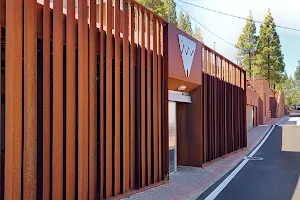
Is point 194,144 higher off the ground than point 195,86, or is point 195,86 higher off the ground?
point 195,86

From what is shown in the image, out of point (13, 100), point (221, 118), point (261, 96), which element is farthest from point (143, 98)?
point (261, 96)

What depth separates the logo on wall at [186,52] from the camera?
377 inches

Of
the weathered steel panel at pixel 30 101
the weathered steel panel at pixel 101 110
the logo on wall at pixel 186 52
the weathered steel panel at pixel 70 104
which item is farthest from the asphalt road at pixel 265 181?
the weathered steel panel at pixel 30 101

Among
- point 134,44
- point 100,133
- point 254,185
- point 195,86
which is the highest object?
point 134,44

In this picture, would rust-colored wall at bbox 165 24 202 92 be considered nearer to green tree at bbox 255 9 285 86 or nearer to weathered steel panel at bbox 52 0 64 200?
weathered steel panel at bbox 52 0 64 200

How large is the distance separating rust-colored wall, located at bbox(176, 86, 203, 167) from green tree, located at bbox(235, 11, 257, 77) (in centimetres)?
4109

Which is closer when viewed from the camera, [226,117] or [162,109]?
[162,109]

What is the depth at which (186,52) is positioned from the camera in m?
9.88

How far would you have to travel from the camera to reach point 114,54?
6.76 meters

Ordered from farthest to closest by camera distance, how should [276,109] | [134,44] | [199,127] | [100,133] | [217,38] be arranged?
[276,109] < [217,38] < [199,127] < [134,44] < [100,133]

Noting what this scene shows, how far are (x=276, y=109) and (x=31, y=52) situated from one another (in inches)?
1842

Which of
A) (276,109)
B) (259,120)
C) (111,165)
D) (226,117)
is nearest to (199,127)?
(226,117)

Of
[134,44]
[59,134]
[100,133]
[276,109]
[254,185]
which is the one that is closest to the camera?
[59,134]

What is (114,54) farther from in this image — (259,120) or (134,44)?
(259,120)
